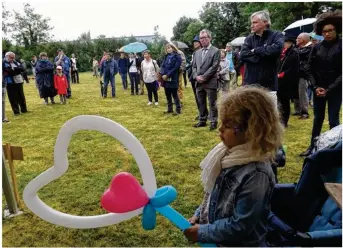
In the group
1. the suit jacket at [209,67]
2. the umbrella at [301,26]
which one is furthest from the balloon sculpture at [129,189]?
the umbrella at [301,26]

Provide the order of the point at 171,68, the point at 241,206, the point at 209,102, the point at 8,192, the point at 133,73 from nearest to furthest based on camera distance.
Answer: the point at 241,206 → the point at 8,192 → the point at 209,102 → the point at 171,68 → the point at 133,73

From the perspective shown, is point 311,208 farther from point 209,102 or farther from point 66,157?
point 209,102

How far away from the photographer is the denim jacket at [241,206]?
4.21 feet

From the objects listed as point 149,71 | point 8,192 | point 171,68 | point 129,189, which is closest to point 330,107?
point 129,189

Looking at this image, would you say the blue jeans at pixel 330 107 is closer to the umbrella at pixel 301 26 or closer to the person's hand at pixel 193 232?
the person's hand at pixel 193 232

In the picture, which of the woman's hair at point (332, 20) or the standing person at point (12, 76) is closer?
the woman's hair at point (332, 20)

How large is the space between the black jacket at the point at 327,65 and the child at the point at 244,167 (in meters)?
2.51

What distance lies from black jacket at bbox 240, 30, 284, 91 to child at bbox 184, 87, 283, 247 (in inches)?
109

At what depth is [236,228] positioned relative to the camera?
51.5 inches

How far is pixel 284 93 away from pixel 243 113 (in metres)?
4.25

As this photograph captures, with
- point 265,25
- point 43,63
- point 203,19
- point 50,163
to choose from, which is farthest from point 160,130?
point 203,19

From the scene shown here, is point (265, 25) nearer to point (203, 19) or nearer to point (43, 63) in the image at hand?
point (43, 63)

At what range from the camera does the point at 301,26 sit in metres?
11.9

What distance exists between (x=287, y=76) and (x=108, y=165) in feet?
10.9
